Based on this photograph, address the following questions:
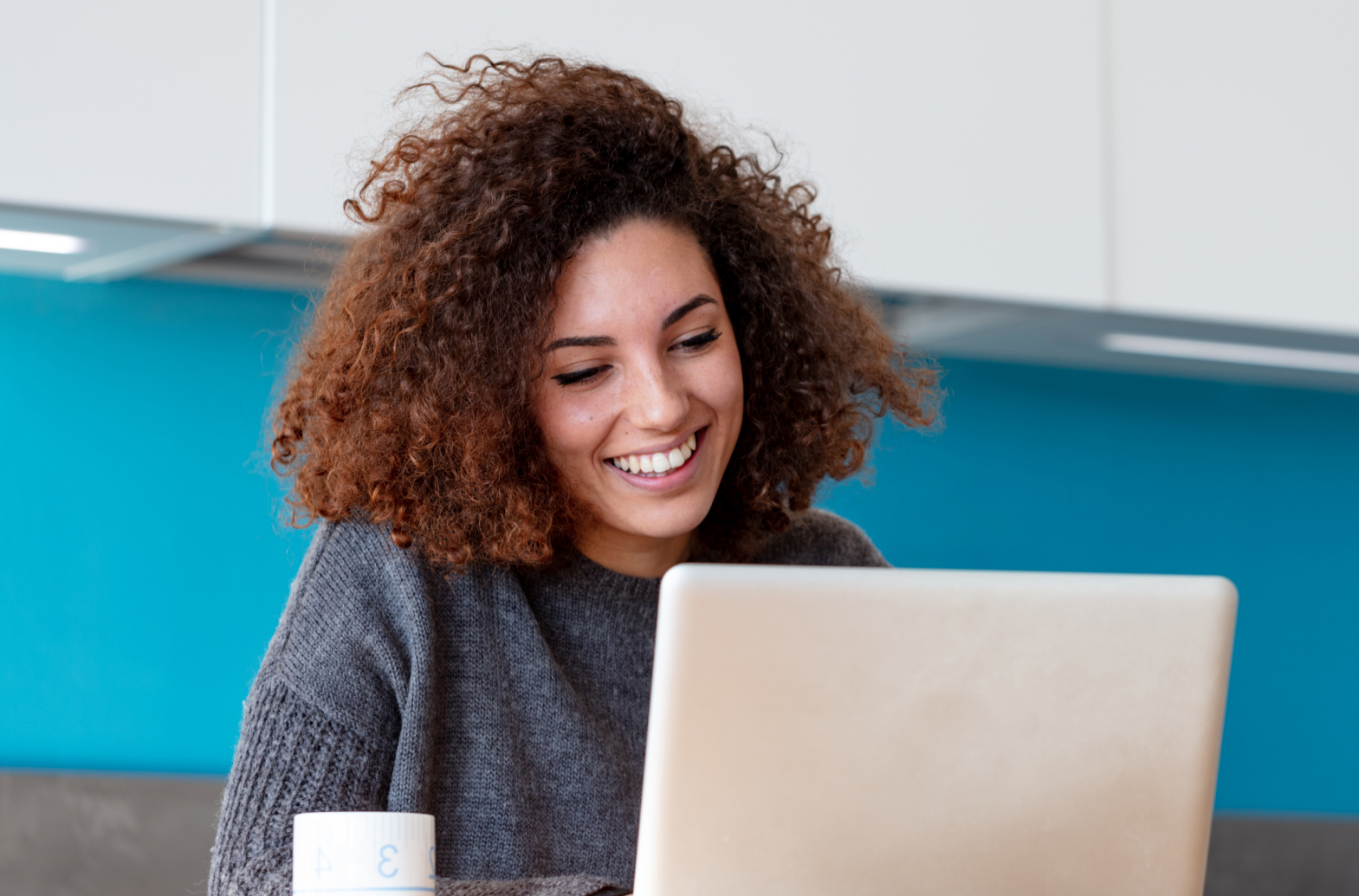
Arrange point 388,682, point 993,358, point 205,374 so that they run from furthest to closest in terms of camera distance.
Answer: point 993,358 < point 205,374 < point 388,682

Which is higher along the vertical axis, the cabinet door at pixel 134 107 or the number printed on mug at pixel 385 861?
the cabinet door at pixel 134 107

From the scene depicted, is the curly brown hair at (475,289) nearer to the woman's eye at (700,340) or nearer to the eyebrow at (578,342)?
the eyebrow at (578,342)

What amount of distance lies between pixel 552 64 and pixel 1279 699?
5.89ft

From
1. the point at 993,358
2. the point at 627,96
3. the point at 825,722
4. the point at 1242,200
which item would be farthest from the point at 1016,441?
the point at 825,722

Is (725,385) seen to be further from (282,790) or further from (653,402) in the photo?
(282,790)

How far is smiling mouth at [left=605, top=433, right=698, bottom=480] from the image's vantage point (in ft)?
4.23

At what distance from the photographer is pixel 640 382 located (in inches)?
49.2

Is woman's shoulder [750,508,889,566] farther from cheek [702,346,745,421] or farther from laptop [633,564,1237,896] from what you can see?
laptop [633,564,1237,896]

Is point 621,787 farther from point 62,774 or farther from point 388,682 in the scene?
point 62,774

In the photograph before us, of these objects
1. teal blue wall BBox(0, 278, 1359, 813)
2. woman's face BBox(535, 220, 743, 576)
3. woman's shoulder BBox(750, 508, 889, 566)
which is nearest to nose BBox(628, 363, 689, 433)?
woman's face BBox(535, 220, 743, 576)

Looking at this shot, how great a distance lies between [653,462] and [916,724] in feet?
1.89

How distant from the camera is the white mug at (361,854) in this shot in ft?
2.30

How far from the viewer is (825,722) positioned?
0.74 meters

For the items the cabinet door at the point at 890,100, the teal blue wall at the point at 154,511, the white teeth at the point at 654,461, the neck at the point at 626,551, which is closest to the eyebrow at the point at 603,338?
the white teeth at the point at 654,461
